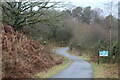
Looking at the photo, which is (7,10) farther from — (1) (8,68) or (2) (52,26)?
(1) (8,68)

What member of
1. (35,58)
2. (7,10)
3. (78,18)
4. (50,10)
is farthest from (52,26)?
(35,58)

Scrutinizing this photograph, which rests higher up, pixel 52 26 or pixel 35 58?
pixel 52 26

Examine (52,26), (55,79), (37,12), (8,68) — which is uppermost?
(37,12)

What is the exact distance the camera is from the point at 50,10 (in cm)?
2114

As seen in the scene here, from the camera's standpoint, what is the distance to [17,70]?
1030cm

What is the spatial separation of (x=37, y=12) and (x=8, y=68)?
1121 centimetres

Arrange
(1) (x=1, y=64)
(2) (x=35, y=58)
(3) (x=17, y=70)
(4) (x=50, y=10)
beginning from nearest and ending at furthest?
(1) (x=1, y=64) → (3) (x=17, y=70) → (2) (x=35, y=58) → (4) (x=50, y=10)

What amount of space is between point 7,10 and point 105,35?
34.7 feet

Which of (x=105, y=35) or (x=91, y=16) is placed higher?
(x=91, y=16)

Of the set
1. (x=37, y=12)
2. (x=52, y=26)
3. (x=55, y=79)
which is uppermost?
(x=37, y=12)

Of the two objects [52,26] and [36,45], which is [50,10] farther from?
[36,45]

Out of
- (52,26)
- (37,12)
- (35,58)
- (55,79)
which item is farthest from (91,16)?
(55,79)

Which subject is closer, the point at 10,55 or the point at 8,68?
the point at 8,68

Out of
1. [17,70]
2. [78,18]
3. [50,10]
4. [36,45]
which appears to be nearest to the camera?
[17,70]
